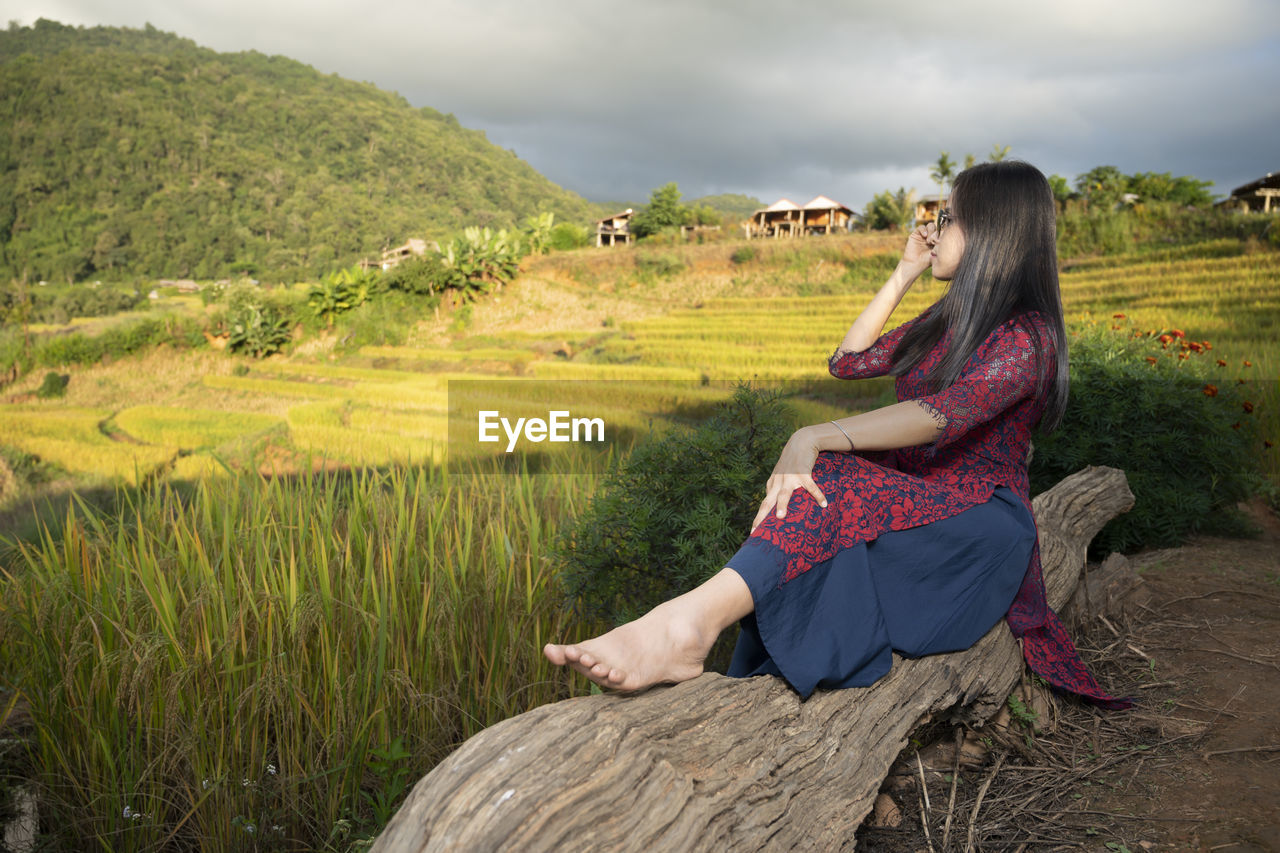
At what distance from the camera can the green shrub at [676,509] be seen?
6.69ft

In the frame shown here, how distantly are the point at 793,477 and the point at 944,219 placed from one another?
77 centimetres

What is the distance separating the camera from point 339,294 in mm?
19656

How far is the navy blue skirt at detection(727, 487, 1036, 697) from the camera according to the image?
1385 millimetres

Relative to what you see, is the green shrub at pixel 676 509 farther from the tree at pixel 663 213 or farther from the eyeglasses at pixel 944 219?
the tree at pixel 663 213

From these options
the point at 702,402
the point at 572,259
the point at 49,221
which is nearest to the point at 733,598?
the point at 702,402

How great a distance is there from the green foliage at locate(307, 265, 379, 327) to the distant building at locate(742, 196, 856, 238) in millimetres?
13832

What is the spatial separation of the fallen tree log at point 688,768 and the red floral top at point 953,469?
0.88 feet

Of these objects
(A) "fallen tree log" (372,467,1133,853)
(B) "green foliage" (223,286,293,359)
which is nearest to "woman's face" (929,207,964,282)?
(A) "fallen tree log" (372,467,1133,853)

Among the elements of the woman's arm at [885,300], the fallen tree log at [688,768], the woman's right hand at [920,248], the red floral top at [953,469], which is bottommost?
the fallen tree log at [688,768]

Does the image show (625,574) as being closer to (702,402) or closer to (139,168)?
(702,402)

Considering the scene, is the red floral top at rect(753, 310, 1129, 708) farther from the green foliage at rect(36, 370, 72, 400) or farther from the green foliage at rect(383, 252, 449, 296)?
the green foliage at rect(36, 370, 72, 400)

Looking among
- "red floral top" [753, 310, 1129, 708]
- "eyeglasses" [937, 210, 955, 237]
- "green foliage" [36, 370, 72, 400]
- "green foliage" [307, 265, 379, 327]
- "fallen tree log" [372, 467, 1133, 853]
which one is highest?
"green foliage" [307, 265, 379, 327]

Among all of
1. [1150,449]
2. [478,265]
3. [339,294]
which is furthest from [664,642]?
[339,294]

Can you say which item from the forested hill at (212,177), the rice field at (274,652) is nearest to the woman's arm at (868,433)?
the rice field at (274,652)
